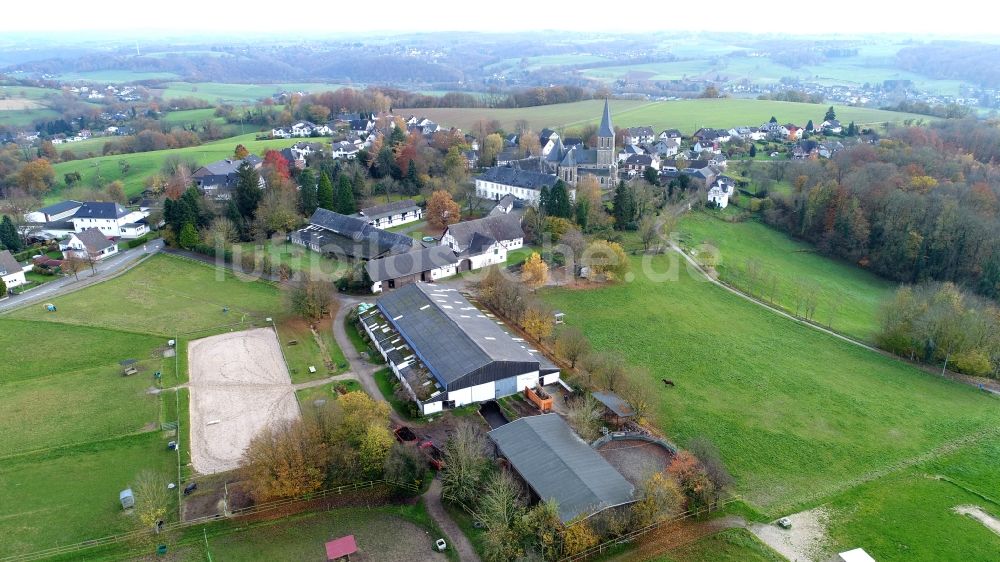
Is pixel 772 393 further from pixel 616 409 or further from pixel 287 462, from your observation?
pixel 287 462

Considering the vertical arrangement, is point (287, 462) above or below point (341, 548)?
above

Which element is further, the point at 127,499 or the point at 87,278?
the point at 87,278

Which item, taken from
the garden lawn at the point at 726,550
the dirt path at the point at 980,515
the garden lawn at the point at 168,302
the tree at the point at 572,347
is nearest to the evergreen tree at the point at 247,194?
the garden lawn at the point at 168,302

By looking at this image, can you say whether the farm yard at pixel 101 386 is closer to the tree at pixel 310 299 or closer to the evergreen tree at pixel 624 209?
the tree at pixel 310 299

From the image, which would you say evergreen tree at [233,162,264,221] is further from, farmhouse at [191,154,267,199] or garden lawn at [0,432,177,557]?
garden lawn at [0,432,177,557]

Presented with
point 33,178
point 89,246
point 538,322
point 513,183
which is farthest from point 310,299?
point 33,178

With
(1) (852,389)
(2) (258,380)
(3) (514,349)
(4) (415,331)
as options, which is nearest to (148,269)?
(2) (258,380)

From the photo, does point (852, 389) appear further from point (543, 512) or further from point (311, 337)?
point (311, 337)

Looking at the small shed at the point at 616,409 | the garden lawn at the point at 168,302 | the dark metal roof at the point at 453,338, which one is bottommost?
the garden lawn at the point at 168,302
